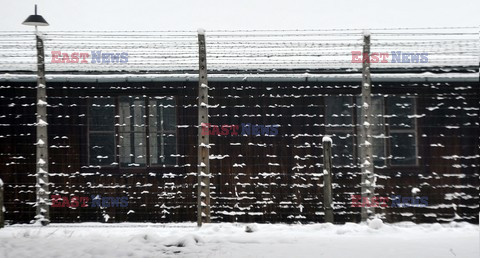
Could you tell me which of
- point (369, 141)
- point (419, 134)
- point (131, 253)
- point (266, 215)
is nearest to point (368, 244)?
point (369, 141)

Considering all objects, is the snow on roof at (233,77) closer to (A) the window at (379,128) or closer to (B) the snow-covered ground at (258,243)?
(A) the window at (379,128)

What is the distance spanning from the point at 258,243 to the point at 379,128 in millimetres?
7226

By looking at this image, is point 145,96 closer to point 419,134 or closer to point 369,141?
point 369,141

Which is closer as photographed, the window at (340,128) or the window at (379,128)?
the window at (379,128)

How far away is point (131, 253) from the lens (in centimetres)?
580

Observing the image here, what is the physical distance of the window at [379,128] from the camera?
1029 cm

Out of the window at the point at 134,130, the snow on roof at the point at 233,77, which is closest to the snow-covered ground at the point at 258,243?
the snow on roof at the point at 233,77

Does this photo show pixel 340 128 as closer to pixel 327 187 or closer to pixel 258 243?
pixel 327 187

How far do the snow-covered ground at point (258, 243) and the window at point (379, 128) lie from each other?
2938 mm

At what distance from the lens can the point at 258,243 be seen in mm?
6523

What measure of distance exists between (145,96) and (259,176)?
9.34 ft

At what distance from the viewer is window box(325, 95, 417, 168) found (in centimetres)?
1029

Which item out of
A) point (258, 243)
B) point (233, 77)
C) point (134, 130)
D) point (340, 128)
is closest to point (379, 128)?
point (340, 128)

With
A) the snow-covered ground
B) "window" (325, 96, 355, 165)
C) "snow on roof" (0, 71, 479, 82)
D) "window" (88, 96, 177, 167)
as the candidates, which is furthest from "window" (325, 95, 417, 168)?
"window" (88, 96, 177, 167)
